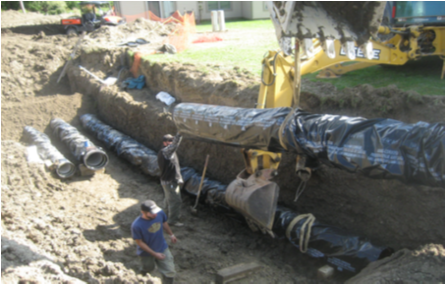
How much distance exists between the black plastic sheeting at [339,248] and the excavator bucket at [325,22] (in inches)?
113

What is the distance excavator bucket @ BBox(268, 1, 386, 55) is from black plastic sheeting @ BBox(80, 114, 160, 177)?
207 inches

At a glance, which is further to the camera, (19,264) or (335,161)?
(19,264)

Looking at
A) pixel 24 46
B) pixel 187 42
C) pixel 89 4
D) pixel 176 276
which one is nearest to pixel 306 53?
pixel 176 276

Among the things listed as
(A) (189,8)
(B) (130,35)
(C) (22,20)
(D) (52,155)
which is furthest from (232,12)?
(D) (52,155)

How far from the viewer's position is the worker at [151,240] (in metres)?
4.88

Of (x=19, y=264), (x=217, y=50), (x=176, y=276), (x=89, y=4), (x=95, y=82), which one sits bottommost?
(x=176, y=276)

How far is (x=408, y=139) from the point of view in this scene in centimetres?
382

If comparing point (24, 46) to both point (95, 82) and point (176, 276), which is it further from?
point (176, 276)

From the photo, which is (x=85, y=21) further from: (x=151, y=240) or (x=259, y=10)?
(x=151, y=240)

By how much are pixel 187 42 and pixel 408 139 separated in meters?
11.8

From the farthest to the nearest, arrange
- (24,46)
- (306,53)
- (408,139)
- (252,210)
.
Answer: (24,46) < (252,210) < (306,53) < (408,139)

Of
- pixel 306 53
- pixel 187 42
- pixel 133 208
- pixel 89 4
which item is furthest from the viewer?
pixel 89 4

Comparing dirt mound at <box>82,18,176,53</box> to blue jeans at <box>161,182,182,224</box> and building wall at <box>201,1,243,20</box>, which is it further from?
blue jeans at <box>161,182,182,224</box>

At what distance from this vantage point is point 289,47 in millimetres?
4648
